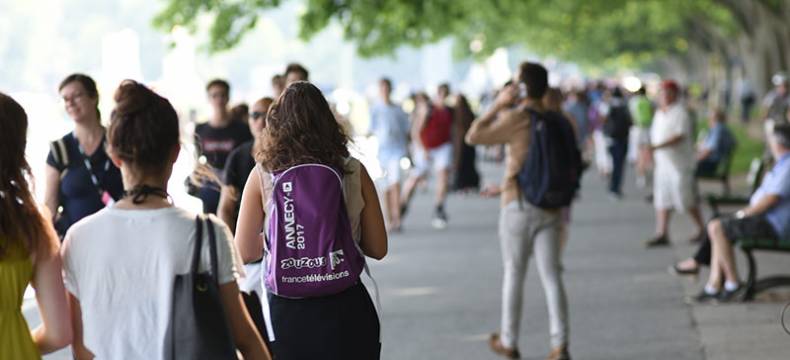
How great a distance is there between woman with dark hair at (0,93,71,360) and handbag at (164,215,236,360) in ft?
0.93

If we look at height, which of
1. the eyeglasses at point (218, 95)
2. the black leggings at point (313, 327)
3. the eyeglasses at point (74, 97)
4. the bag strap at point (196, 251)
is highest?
the eyeglasses at point (74, 97)

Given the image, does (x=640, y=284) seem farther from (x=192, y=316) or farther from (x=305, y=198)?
(x=192, y=316)

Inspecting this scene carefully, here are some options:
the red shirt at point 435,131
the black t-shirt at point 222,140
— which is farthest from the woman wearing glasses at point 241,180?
the red shirt at point 435,131

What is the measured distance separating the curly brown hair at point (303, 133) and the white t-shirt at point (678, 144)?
9.85 m

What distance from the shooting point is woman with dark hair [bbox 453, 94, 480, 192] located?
19.0 m

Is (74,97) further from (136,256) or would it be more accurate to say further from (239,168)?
(136,256)

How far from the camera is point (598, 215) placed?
750 inches

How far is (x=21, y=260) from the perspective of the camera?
370 centimetres

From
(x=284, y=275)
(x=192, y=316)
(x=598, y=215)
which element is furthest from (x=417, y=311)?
(x=598, y=215)

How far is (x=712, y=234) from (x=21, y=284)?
24.5 ft

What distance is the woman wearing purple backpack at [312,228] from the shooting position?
4859 mm

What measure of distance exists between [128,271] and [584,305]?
726 centimetres

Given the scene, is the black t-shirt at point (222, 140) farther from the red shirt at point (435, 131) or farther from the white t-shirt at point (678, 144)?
the red shirt at point (435, 131)

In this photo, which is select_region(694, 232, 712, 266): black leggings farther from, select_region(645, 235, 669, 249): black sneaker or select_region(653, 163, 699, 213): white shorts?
select_region(645, 235, 669, 249): black sneaker
